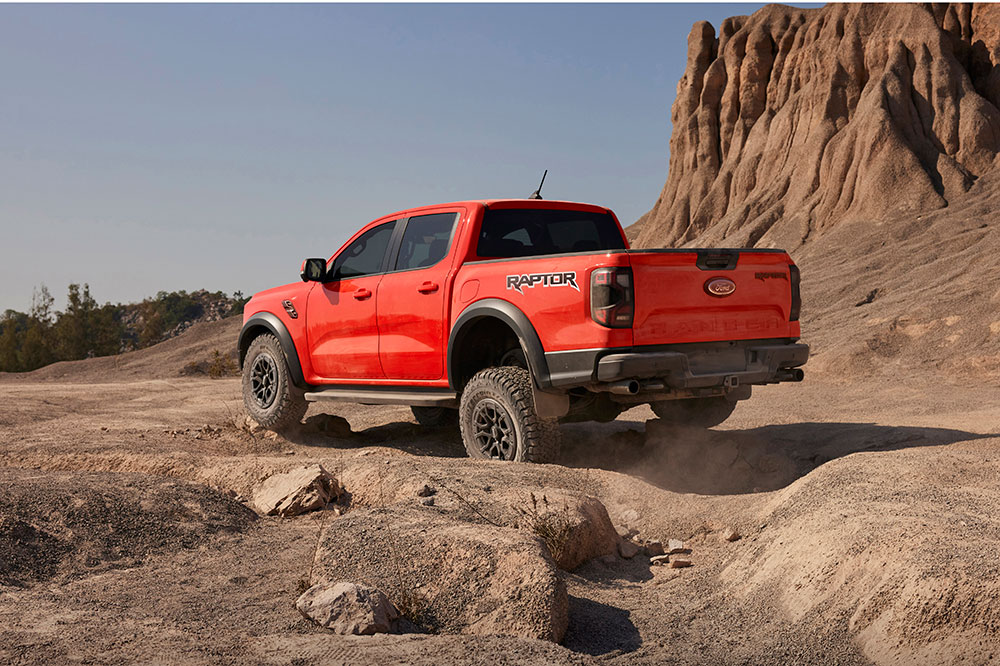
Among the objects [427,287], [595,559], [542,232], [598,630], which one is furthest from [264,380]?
[598,630]

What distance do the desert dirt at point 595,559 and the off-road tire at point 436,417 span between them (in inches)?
31.8

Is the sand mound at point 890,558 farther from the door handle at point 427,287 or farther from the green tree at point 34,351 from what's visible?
the green tree at point 34,351

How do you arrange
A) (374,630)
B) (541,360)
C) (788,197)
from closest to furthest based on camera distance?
(374,630) → (541,360) → (788,197)

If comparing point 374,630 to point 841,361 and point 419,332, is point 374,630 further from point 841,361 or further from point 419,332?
point 841,361

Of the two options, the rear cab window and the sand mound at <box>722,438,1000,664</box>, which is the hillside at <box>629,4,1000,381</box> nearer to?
the rear cab window

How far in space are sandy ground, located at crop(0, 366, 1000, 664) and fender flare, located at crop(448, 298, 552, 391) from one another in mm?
675

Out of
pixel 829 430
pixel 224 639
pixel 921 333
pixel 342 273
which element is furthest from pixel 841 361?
pixel 224 639

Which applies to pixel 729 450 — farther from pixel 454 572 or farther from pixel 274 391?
pixel 274 391

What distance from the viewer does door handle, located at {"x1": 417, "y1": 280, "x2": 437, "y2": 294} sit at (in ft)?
21.7

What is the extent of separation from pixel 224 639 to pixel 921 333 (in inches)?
536

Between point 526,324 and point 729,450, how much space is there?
2.17m

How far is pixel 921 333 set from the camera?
14.2 metres

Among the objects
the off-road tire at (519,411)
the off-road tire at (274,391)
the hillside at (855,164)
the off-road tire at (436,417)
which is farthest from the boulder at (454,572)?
the hillside at (855,164)

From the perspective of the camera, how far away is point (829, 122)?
1204 inches
